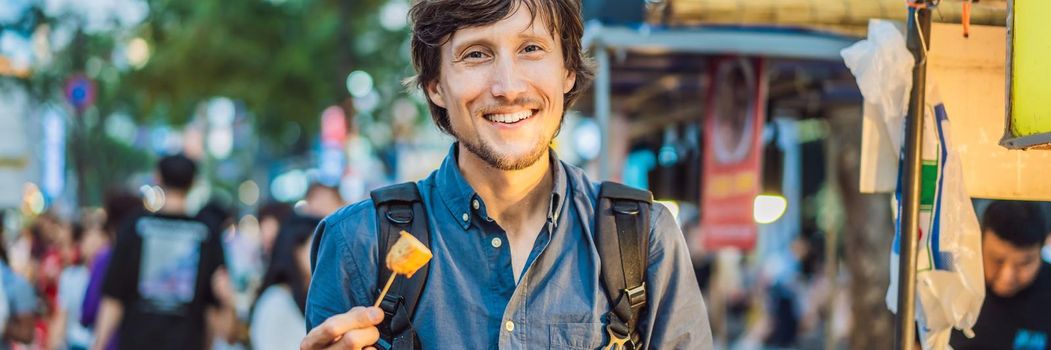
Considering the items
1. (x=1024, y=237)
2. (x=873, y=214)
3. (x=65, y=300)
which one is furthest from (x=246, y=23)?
(x=1024, y=237)

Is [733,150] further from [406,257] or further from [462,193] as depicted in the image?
[406,257]

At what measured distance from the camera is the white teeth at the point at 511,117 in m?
2.83

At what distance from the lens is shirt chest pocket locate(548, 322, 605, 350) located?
107 inches

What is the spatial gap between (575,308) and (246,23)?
750 inches

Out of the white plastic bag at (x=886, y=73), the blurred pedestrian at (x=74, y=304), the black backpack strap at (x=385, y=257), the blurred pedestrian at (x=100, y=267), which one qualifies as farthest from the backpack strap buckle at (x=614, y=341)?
the blurred pedestrian at (x=74, y=304)

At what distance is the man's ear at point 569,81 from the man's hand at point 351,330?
2.61ft

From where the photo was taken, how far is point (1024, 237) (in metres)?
4.99

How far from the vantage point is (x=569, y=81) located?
3064 mm

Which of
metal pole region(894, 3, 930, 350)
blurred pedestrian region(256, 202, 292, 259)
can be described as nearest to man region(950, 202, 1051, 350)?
metal pole region(894, 3, 930, 350)

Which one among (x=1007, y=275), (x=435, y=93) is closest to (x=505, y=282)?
(x=435, y=93)

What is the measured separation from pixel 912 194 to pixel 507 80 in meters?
1.09

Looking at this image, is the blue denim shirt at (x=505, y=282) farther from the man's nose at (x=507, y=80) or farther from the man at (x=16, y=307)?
the man at (x=16, y=307)

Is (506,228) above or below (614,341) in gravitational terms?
above

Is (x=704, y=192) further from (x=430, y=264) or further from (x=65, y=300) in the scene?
(x=430, y=264)
